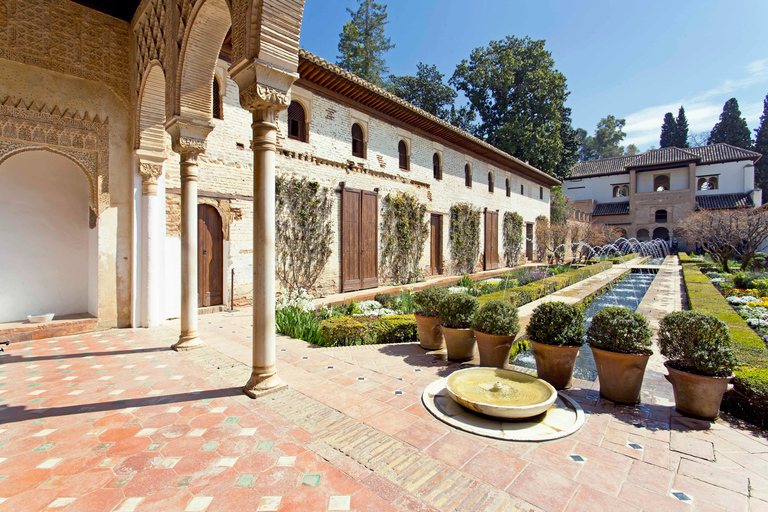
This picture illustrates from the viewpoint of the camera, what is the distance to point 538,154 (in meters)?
27.8

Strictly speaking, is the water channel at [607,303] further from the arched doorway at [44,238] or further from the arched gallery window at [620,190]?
the arched gallery window at [620,190]

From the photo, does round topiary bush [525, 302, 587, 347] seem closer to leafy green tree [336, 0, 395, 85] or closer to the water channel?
the water channel

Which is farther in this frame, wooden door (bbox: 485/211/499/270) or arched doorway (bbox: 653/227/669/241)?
arched doorway (bbox: 653/227/669/241)

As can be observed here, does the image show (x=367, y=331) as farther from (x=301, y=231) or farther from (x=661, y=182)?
(x=661, y=182)

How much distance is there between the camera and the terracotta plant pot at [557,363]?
12.7 feet

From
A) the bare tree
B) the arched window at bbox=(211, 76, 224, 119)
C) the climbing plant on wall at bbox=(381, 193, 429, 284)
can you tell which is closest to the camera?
the arched window at bbox=(211, 76, 224, 119)

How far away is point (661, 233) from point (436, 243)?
102 feet

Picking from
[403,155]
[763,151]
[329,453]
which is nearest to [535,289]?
[403,155]

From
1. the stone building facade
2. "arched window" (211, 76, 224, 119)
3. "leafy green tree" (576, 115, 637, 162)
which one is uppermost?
"leafy green tree" (576, 115, 637, 162)

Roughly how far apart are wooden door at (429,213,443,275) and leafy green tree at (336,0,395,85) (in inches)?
656

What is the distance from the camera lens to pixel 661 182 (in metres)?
36.3

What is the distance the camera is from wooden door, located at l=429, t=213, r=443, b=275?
15.1 meters

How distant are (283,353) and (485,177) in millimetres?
15786

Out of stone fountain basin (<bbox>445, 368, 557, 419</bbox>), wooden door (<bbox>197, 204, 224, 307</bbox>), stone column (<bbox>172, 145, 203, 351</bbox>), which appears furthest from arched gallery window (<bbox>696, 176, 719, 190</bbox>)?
stone column (<bbox>172, 145, 203, 351</bbox>)
